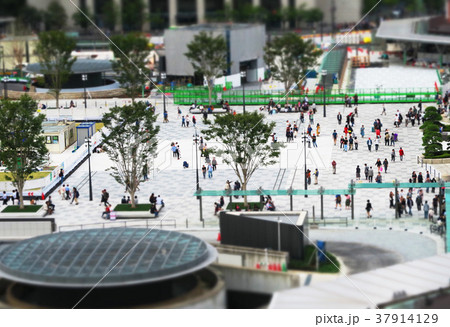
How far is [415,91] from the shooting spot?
60375 mm

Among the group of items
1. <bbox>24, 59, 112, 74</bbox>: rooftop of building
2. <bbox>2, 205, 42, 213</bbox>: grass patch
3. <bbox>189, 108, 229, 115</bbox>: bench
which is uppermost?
<bbox>24, 59, 112, 74</bbox>: rooftop of building

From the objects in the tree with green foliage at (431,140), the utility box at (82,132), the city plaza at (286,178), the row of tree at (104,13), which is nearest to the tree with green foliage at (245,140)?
the city plaza at (286,178)

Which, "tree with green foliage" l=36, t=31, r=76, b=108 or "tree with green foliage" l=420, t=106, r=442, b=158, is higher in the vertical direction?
"tree with green foliage" l=36, t=31, r=76, b=108

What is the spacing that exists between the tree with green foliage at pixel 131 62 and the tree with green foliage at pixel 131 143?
58.2ft

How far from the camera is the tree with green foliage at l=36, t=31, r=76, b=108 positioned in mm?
61688

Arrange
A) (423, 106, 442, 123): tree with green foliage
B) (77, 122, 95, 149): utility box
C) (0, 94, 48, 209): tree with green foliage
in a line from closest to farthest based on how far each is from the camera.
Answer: (0, 94, 48, 209): tree with green foliage
(77, 122, 95, 149): utility box
(423, 106, 442, 123): tree with green foliage

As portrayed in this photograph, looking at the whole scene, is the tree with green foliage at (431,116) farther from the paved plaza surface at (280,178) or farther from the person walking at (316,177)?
the person walking at (316,177)

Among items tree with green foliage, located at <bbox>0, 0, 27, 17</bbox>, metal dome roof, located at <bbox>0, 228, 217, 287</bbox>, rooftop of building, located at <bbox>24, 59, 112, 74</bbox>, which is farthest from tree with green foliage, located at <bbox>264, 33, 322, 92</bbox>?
tree with green foliage, located at <bbox>0, 0, 27, 17</bbox>

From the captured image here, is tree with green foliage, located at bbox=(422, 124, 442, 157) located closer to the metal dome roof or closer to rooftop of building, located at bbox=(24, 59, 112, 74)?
the metal dome roof

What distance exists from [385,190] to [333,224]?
6.47 meters

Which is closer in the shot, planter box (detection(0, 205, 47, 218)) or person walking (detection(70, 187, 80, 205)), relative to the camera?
planter box (detection(0, 205, 47, 218))

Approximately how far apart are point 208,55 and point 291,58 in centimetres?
423

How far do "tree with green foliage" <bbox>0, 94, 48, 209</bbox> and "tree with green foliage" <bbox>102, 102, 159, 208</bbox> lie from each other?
2.01 m
